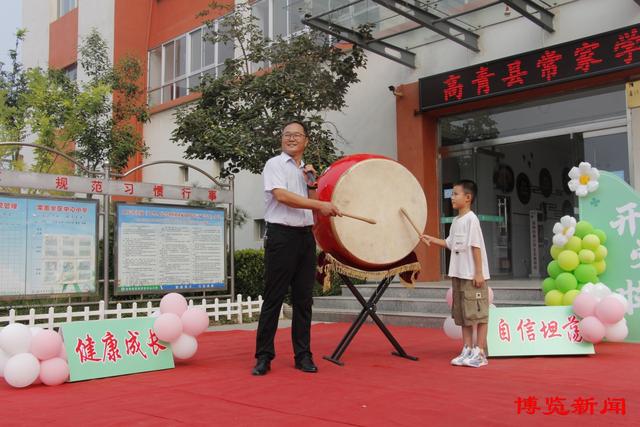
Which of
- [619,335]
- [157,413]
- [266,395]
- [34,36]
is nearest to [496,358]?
[619,335]

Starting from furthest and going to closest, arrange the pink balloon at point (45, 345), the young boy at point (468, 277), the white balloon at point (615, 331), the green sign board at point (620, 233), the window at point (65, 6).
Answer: the window at point (65, 6)
the green sign board at point (620, 233)
the white balloon at point (615, 331)
the young boy at point (468, 277)
the pink balloon at point (45, 345)

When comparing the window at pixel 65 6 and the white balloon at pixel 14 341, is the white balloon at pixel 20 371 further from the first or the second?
the window at pixel 65 6

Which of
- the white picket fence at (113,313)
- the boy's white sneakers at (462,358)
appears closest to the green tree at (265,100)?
the white picket fence at (113,313)

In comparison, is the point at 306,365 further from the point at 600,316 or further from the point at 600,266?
the point at 600,266

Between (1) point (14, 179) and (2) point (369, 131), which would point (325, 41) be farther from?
(1) point (14, 179)

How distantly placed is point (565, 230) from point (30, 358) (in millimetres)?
4616

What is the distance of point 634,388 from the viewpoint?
3490mm

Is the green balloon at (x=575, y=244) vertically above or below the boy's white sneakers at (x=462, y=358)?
above

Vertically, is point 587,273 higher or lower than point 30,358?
higher

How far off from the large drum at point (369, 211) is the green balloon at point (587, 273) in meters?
1.83

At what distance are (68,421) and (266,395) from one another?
1022mm

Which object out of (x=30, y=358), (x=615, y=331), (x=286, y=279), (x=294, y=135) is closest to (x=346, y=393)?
(x=286, y=279)

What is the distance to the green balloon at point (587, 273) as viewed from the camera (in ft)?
18.1

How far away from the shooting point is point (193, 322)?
446 cm
